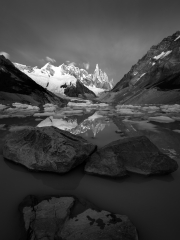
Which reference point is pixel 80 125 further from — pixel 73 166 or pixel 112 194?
pixel 112 194

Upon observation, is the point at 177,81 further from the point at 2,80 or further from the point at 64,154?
the point at 2,80

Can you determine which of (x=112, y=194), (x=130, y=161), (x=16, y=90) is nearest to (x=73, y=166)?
(x=112, y=194)

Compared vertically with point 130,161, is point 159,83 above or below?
above

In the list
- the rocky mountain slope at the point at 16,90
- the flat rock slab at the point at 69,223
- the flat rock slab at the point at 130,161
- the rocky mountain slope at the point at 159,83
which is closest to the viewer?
the flat rock slab at the point at 69,223

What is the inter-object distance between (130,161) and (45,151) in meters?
2.23

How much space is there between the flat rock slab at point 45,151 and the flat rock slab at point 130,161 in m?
0.42

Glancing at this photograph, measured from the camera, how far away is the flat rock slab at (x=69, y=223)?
158 centimetres

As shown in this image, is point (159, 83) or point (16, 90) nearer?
point (16, 90)

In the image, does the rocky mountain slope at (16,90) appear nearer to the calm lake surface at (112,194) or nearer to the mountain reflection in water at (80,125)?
the mountain reflection in water at (80,125)

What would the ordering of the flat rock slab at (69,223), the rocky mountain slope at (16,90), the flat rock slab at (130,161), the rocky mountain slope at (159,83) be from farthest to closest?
the rocky mountain slope at (159,83) < the rocky mountain slope at (16,90) < the flat rock slab at (130,161) < the flat rock slab at (69,223)

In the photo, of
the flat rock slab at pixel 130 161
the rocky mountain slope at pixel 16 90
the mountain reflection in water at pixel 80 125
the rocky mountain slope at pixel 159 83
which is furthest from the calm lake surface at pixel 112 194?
the rocky mountain slope at pixel 159 83

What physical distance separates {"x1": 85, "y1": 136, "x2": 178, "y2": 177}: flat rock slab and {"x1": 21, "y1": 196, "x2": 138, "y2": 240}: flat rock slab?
3.68ft

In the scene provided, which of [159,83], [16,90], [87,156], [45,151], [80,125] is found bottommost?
[80,125]

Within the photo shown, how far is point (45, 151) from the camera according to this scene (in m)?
3.32
